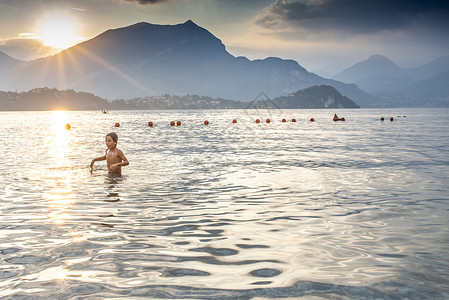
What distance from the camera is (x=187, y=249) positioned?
7.99 metres

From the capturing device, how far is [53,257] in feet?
24.4

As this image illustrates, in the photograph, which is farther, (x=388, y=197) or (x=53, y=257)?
(x=388, y=197)

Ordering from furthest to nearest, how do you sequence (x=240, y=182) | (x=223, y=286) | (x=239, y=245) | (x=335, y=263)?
(x=240, y=182) < (x=239, y=245) < (x=335, y=263) < (x=223, y=286)

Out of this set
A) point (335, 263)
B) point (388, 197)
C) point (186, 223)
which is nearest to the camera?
point (335, 263)

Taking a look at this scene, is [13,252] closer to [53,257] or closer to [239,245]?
[53,257]

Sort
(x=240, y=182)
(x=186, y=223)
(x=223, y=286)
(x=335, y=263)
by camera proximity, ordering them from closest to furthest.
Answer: (x=223, y=286), (x=335, y=263), (x=186, y=223), (x=240, y=182)

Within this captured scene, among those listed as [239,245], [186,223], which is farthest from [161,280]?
[186,223]

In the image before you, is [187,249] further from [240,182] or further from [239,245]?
[240,182]

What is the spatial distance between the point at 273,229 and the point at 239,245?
5.05 ft

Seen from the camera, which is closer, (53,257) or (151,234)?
(53,257)

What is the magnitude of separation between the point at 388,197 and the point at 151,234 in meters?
8.36

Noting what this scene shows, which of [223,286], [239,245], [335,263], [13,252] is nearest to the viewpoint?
[223,286]

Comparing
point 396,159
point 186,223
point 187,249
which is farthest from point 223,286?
point 396,159

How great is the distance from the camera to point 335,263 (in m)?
7.27
